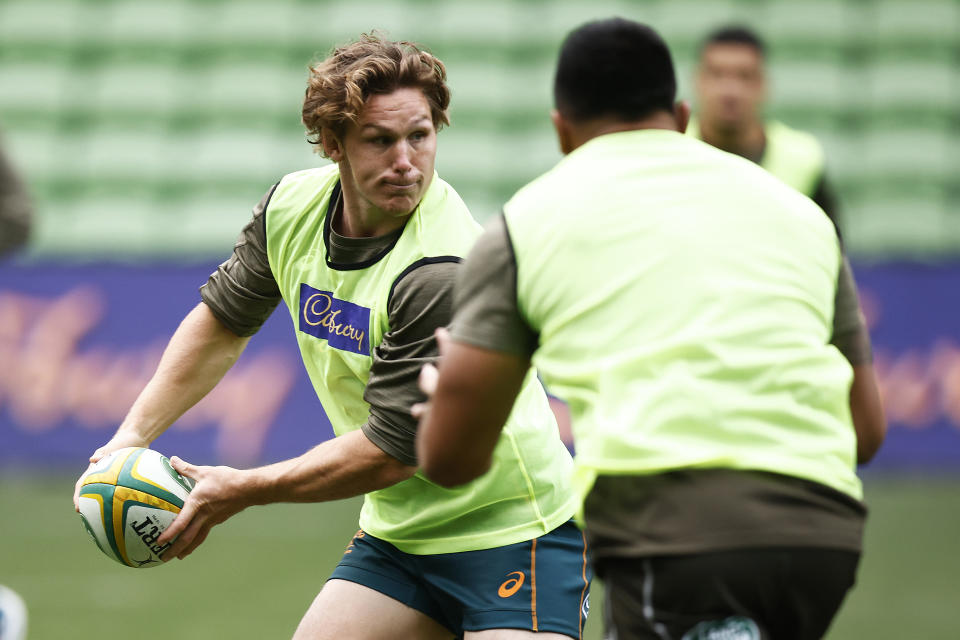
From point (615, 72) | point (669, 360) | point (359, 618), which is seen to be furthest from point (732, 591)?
point (359, 618)

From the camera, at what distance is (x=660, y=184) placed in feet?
7.70

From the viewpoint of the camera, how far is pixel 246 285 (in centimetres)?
370

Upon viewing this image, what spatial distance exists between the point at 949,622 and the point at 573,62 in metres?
4.46

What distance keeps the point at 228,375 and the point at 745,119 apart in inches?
194

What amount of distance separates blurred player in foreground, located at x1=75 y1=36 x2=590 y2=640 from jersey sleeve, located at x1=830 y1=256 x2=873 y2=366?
996mm

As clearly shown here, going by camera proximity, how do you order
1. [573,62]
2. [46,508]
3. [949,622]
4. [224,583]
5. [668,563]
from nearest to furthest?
[668,563] → [573,62] → [949,622] → [224,583] → [46,508]

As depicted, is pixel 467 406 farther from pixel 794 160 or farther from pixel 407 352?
pixel 794 160

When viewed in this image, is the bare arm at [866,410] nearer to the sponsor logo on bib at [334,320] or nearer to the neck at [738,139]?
the sponsor logo on bib at [334,320]

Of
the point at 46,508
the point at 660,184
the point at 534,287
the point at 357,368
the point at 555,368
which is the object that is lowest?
the point at 46,508

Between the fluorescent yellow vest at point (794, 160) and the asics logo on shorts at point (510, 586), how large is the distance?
8.42ft

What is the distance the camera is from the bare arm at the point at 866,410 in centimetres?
262

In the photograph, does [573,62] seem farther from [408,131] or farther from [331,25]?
[331,25]

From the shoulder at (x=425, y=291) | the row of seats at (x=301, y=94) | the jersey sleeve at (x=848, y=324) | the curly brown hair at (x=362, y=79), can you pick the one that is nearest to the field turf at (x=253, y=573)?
the shoulder at (x=425, y=291)

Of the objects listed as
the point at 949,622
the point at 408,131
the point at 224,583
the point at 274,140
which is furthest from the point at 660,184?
the point at 274,140
